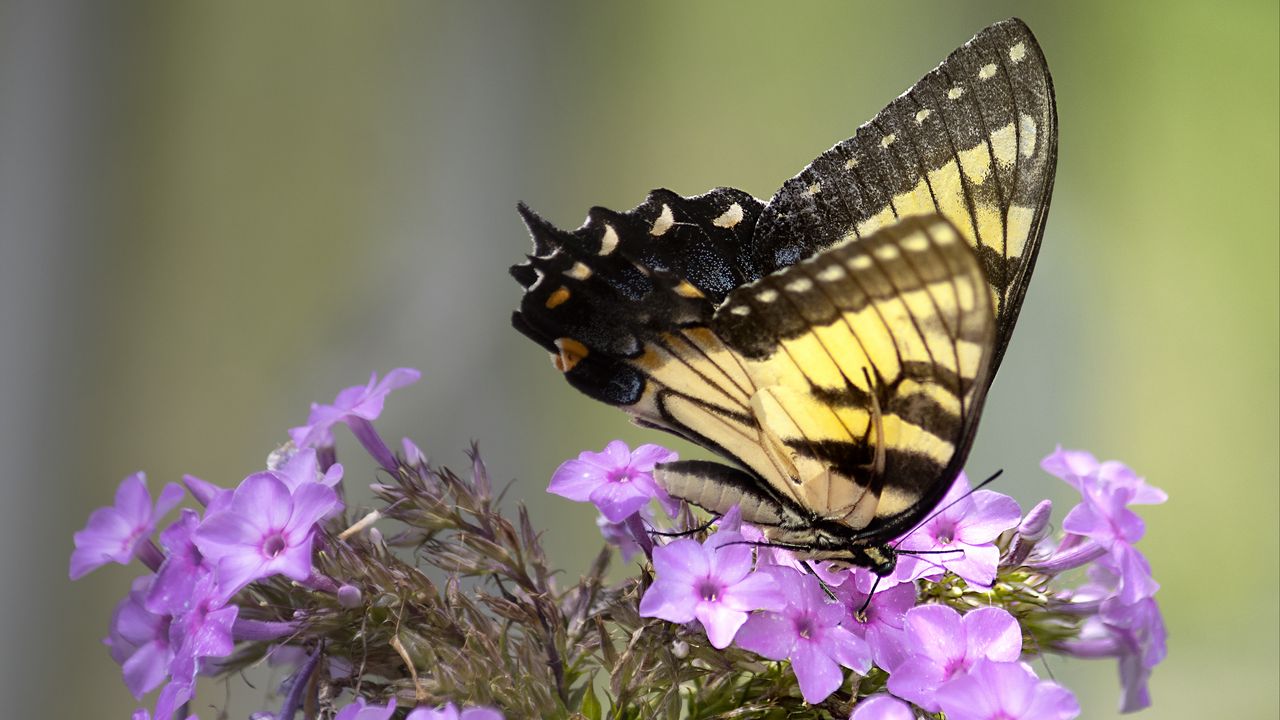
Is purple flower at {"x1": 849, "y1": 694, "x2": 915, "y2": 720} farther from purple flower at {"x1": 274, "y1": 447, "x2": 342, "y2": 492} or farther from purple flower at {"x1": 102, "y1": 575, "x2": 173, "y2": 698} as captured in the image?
purple flower at {"x1": 102, "y1": 575, "x2": 173, "y2": 698}

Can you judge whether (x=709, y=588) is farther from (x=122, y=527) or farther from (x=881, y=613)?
(x=122, y=527)

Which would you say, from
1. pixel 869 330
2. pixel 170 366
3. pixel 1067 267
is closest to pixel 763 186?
pixel 1067 267

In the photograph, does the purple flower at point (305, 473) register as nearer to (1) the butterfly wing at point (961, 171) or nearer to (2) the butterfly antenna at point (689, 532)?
(2) the butterfly antenna at point (689, 532)

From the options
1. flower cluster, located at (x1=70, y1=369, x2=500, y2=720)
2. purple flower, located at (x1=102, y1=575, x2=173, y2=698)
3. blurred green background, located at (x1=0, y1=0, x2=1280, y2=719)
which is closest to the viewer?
flower cluster, located at (x1=70, y1=369, x2=500, y2=720)

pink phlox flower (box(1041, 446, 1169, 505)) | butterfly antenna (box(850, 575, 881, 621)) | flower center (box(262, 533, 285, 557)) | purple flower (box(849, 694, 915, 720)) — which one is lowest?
purple flower (box(849, 694, 915, 720))

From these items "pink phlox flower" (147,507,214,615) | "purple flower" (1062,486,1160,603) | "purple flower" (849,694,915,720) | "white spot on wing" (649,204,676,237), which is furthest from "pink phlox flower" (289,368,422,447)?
"purple flower" (1062,486,1160,603)

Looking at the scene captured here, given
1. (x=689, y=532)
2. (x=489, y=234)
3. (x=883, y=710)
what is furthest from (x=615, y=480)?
(x=489, y=234)

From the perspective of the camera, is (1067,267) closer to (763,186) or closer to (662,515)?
(763,186)
